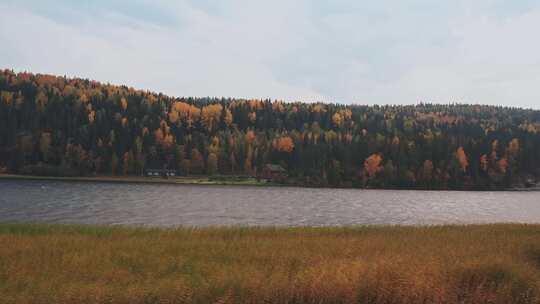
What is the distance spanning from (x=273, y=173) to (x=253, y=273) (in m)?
177

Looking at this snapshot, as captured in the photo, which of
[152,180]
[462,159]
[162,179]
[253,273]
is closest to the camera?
[253,273]

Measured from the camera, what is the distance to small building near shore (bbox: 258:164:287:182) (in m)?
186

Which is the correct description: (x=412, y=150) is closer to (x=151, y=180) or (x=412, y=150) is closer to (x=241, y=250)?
(x=151, y=180)

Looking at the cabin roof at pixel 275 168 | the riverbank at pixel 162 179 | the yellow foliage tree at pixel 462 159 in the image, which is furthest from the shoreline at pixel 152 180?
the yellow foliage tree at pixel 462 159

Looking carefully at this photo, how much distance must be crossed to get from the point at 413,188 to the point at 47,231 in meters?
168

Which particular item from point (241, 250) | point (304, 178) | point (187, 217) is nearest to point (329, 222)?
point (187, 217)

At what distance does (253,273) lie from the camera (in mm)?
14773

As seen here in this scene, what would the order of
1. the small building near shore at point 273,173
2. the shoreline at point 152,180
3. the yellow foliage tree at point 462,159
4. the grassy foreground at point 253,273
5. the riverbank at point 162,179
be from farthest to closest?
the yellow foliage tree at point 462,159 < the small building near shore at point 273,173 < the riverbank at point 162,179 < the shoreline at point 152,180 < the grassy foreground at point 253,273

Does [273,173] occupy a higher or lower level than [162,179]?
higher

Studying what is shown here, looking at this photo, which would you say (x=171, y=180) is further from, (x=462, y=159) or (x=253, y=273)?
(x=253, y=273)

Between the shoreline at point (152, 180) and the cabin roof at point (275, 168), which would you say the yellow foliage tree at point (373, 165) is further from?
the shoreline at point (152, 180)

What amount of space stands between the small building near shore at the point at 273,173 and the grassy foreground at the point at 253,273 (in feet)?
532

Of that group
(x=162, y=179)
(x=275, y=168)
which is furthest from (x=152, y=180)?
(x=275, y=168)

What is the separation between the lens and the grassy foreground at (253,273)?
12305 mm
